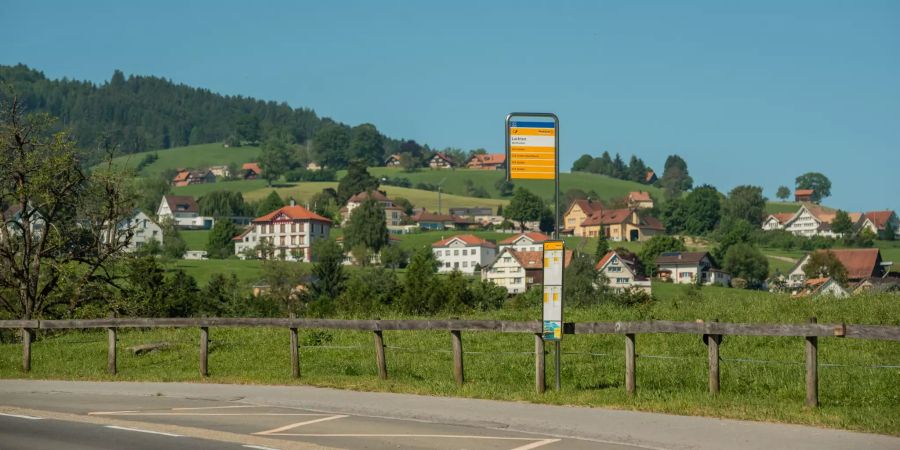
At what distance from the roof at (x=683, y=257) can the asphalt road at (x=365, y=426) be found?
165m

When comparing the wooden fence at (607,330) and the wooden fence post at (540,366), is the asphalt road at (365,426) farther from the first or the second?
the wooden fence at (607,330)

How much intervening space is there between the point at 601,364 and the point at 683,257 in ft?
534

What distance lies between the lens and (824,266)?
468 ft

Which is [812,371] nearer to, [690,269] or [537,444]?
[537,444]

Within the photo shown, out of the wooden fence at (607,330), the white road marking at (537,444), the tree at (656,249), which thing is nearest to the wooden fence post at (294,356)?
the wooden fence at (607,330)

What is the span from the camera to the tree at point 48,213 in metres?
37.8

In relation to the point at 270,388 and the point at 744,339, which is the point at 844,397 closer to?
the point at 744,339

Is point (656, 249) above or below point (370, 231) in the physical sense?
below

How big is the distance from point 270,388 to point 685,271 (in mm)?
161431

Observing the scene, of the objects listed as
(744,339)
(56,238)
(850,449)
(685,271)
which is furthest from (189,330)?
(685,271)

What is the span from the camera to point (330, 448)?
13.0 meters

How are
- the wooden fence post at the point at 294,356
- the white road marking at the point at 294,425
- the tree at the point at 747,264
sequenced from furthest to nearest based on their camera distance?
the tree at the point at 747,264, the wooden fence post at the point at 294,356, the white road marking at the point at 294,425

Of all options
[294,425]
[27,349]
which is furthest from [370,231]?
[294,425]

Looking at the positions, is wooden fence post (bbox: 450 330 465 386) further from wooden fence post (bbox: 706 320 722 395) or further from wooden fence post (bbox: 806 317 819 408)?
wooden fence post (bbox: 806 317 819 408)
